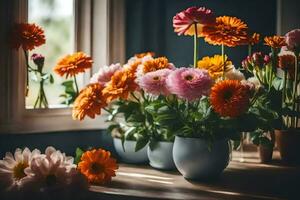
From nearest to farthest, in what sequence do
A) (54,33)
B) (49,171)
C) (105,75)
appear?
(49,171) < (105,75) < (54,33)

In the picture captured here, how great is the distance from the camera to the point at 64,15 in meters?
2.03

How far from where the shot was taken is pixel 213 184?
1.56 metres

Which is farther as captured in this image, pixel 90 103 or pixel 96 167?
pixel 90 103

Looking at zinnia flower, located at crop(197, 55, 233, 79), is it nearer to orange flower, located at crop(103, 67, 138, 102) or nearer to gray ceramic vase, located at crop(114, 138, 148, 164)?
orange flower, located at crop(103, 67, 138, 102)

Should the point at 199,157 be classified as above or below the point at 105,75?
below

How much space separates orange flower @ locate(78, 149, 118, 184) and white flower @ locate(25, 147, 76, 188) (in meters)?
0.12

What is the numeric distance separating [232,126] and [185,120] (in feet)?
0.52

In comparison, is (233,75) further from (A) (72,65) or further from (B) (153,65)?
(A) (72,65)

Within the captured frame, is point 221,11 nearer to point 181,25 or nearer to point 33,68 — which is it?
point 181,25

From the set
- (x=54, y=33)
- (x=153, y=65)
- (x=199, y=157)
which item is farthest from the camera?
(x=54, y=33)

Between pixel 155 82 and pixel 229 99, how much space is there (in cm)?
26

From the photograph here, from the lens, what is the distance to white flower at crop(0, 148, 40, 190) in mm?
1411

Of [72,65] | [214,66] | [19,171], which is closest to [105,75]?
[72,65]

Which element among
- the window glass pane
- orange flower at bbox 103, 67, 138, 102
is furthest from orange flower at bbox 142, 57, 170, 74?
the window glass pane
